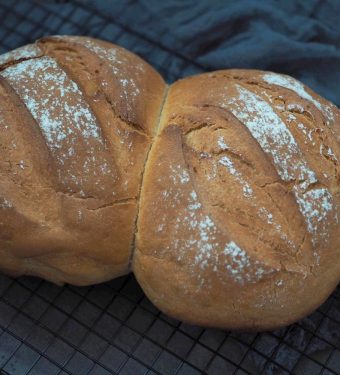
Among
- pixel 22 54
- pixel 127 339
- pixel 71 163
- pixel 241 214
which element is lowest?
pixel 127 339

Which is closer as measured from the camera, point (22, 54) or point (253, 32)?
point (22, 54)

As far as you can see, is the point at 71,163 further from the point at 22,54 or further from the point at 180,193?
the point at 22,54

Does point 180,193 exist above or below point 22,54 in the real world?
below

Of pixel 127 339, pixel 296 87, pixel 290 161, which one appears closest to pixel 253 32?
pixel 296 87

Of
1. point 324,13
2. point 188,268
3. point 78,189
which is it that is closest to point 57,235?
point 78,189

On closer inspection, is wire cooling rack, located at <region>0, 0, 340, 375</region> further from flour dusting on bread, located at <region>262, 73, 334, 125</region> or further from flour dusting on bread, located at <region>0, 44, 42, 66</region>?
flour dusting on bread, located at <region>0, 44, 42, 66</region>

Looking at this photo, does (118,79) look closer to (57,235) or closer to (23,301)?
(57,235)

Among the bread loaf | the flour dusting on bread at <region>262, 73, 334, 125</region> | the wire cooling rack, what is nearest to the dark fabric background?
the flour dusting on bread at <region>262, 73, 334, 125</region>
